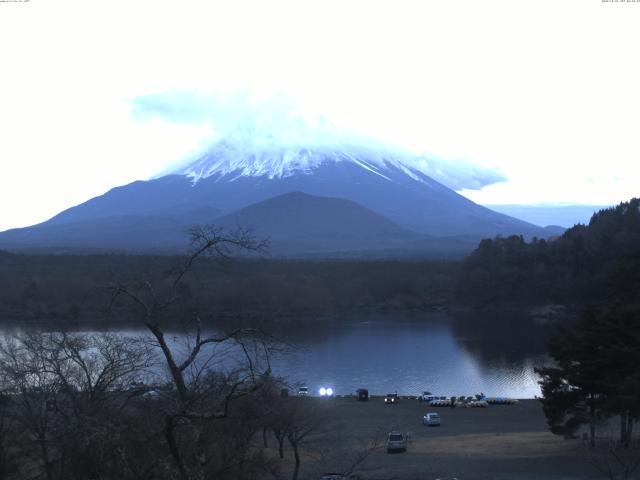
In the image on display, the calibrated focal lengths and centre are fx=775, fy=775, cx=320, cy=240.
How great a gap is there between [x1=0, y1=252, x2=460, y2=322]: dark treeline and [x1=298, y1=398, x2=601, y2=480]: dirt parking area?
1724 centimetres

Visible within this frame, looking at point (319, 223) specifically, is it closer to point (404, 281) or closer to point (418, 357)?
point (404, 281)

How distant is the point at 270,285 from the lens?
1608 inches

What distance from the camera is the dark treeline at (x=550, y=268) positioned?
129 ft

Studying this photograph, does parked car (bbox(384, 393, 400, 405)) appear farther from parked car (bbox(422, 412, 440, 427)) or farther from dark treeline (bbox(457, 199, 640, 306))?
dark treeline (bbox(457, 199, 640, 306))

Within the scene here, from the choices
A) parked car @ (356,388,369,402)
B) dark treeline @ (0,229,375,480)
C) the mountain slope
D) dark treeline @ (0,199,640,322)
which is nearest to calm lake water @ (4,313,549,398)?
parked car @ (356,388,369,402)

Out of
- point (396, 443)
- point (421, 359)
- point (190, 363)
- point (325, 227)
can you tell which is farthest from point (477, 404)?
point (325, 227)

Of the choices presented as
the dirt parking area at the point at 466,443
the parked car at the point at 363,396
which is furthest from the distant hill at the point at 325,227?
the dirt parking area at the point at 466,443

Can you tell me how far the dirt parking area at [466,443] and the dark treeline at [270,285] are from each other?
17.2m

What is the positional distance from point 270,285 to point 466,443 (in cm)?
2943

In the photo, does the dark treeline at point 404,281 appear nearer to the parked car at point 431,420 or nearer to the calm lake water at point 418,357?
the calm lake water at point 418,357

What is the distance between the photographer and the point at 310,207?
4003 inches

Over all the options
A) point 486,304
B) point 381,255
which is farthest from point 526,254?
point 381,255

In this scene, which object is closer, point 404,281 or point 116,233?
point 404,281

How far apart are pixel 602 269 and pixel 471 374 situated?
21.3 metres
